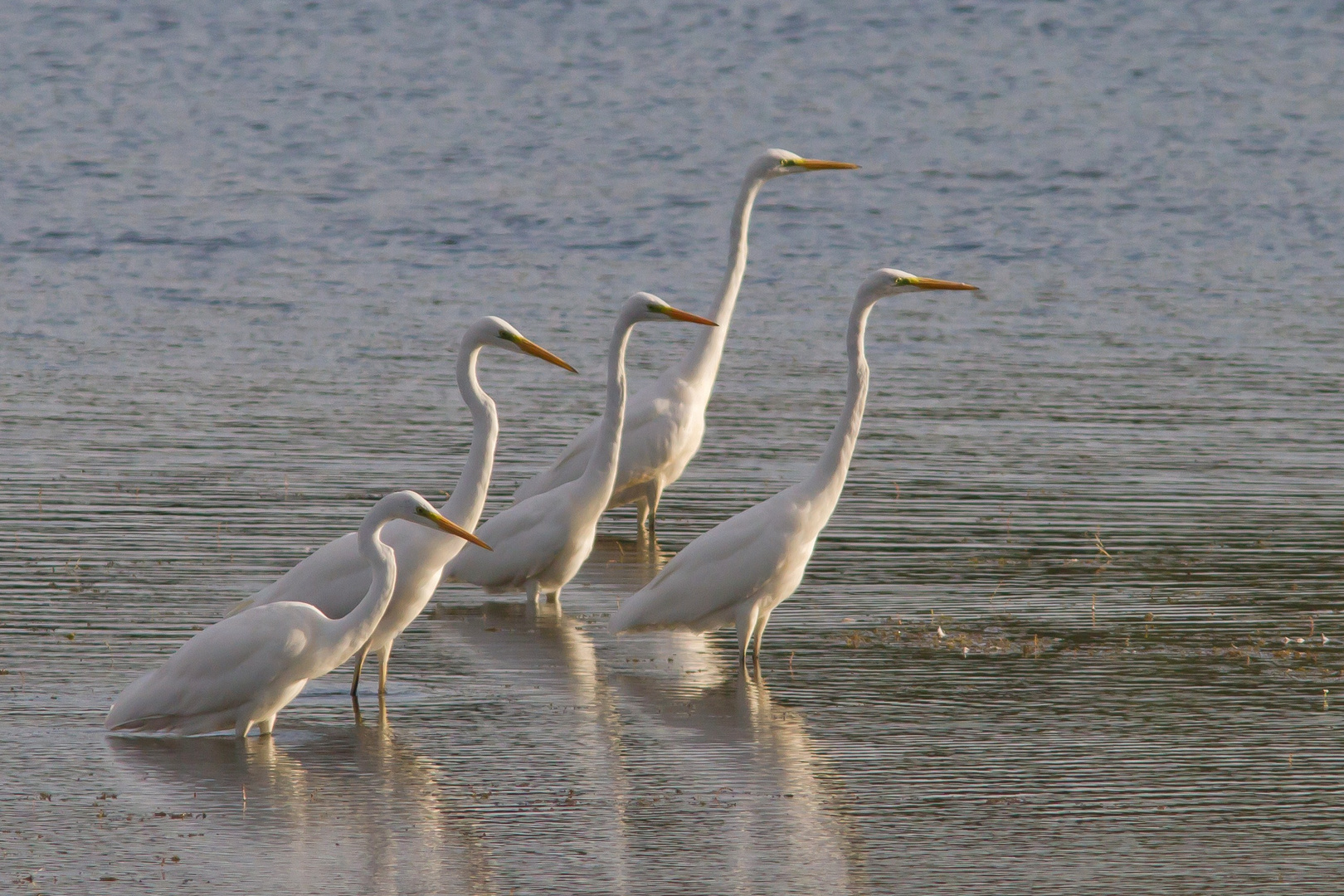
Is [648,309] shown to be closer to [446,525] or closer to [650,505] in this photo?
[650,505]

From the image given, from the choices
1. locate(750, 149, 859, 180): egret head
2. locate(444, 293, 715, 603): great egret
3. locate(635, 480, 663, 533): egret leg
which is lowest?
locate(635, 480, 663, 533): egret leg

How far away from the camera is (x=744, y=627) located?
8.63 m

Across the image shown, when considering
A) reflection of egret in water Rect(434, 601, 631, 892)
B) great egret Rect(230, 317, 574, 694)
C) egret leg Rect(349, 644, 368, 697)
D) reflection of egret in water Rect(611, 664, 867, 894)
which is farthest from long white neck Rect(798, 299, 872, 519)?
egret leg Rect(349, 644, 368, 697)

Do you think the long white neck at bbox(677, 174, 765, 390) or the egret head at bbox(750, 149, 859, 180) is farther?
the egret head at bbox(750, 149, 859, 180)

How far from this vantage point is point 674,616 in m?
8.76

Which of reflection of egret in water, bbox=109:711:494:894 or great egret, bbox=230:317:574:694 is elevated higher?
great egret, bbox=230:317:574:694

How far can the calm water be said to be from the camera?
6465mm

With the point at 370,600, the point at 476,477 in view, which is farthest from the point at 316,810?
the point at 476,477

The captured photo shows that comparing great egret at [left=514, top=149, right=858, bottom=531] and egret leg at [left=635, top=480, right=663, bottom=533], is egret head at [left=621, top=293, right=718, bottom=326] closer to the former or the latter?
great egret at [left=514, top=149, right=858, bottom=531]

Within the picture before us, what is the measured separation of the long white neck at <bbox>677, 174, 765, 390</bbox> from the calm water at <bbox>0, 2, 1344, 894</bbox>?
2.31ft

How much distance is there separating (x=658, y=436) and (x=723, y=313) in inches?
44.3

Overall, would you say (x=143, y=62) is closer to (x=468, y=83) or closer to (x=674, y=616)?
(x=468, y=83)

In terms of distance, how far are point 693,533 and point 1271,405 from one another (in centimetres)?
475

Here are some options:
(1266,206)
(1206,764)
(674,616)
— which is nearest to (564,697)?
(674,616)
